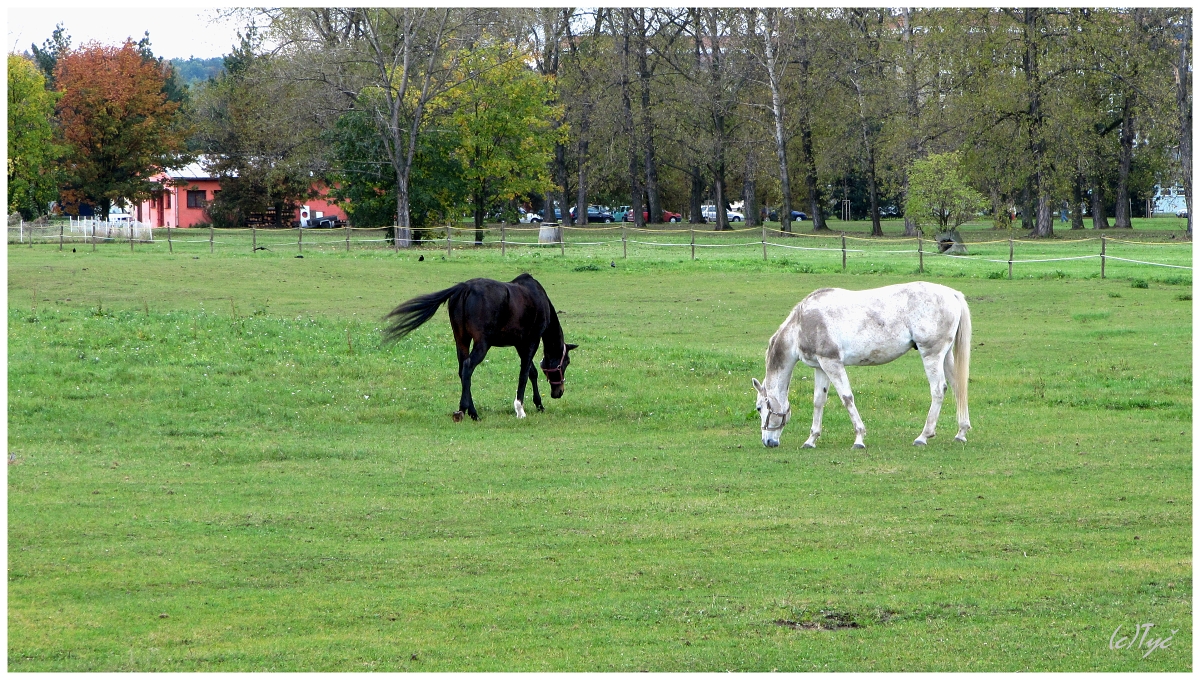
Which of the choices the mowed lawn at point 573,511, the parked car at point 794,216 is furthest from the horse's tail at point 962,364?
the parked car at point 794,216

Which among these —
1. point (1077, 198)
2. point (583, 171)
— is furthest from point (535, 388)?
point (583, 171)

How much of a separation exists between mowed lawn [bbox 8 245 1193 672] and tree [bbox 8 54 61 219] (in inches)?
1654

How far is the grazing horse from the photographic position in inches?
550

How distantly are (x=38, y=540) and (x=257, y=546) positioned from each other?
152cm

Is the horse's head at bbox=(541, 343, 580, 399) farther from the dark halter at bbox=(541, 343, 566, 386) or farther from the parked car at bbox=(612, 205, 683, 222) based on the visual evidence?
the parked car at bbox=(612, 205, 683, 222)

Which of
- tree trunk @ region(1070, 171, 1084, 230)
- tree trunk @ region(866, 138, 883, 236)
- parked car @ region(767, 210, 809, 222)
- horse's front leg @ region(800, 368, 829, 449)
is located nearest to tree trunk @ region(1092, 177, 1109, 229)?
tree trunk @ region(1070, 171, 1084, 230)

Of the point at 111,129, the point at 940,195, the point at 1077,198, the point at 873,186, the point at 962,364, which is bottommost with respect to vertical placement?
the point at 962,364

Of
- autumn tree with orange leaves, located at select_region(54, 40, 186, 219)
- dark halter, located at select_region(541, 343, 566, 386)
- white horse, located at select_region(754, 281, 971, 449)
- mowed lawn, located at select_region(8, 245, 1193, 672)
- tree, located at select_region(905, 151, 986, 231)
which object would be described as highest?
autumn tree with orange leaves, located at select_region(54, 40, 186, 219)

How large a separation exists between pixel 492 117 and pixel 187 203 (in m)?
34.2

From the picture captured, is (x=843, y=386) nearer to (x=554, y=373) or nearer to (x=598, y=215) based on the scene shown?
(x=554, y=373)

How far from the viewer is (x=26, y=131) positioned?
57906 millimetres

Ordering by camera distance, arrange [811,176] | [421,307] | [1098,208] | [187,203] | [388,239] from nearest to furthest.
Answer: [421,307] → [388,239] → [1098,208] → [811,176] → [187,203]

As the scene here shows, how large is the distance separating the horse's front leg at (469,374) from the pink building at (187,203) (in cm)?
6474

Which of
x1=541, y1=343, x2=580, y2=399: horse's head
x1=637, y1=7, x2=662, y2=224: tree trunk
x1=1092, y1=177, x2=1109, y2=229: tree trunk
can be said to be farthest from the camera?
x1=637, y1=7, x2=662, y2=224: tree trunk
